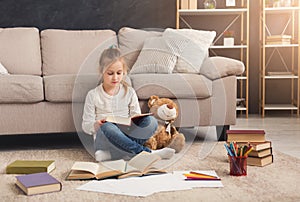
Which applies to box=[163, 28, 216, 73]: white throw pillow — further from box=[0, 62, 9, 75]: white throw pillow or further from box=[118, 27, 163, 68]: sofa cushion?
box=[0, 62, 9, 75]: white throw pillow

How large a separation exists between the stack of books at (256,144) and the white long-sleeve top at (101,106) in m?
0.59

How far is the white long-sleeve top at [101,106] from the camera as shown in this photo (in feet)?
9.20

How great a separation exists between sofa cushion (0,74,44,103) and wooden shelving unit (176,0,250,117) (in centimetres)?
214

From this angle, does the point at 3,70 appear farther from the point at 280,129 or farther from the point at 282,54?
the point at 282,54

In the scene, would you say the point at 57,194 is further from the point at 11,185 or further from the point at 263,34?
the point at 263,34

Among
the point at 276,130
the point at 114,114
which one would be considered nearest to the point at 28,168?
the point at 114,114

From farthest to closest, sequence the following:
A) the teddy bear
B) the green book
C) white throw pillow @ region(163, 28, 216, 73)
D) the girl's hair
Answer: white throw pillow @ region(163, 28, 216, 73) → the teddy bear → the girl's hair → the green book

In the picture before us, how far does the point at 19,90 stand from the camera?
9.69ft

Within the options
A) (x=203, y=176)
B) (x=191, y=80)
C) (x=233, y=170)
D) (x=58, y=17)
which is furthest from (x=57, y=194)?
(x=58, y=17)

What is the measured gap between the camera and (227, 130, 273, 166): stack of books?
8.25ft

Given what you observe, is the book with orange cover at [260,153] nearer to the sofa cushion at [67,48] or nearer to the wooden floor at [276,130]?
the wooden floor at [276,130]

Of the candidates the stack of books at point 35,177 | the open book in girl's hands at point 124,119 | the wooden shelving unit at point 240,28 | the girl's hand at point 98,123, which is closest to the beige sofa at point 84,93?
the girl's hand at point 98,123

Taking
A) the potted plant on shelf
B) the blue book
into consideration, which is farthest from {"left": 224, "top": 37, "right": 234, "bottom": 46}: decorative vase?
the blue book

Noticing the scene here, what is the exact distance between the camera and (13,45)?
3797mm
